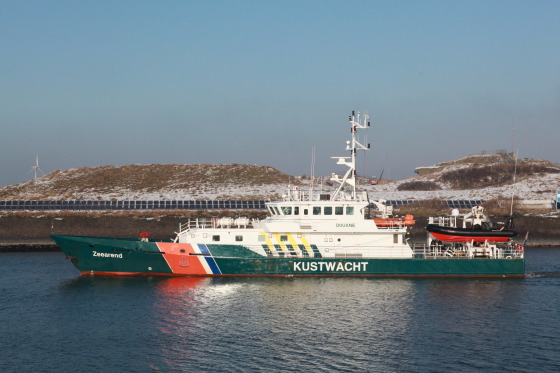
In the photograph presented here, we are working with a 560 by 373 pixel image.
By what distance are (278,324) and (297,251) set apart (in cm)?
899

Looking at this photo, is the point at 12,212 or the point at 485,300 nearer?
the point at 485,300

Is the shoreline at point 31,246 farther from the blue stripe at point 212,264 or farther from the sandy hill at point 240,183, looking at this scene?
the blue stripe at point 212,264

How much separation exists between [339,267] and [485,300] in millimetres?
7910

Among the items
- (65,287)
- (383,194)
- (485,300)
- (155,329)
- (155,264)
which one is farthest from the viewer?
(383,194)

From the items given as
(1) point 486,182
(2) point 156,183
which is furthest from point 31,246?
(1) point 486,182

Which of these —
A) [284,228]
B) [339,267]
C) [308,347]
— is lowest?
[308,347]

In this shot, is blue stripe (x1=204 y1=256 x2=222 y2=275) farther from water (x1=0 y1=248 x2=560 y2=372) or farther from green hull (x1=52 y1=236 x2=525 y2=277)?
water (x1=0 y1=248 x2=560 y2=372)

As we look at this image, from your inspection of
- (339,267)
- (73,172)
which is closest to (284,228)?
(339,267)

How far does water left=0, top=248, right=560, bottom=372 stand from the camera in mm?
19594

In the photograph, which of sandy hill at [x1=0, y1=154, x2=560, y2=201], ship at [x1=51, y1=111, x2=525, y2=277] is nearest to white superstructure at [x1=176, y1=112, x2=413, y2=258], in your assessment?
ship at [x1=51, y1=111, x2=525, y2=277]

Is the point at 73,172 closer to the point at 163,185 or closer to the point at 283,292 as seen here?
the point at 163,185

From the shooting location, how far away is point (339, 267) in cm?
3219

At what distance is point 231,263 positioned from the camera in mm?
32250

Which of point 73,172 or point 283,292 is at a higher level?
point 73,172
